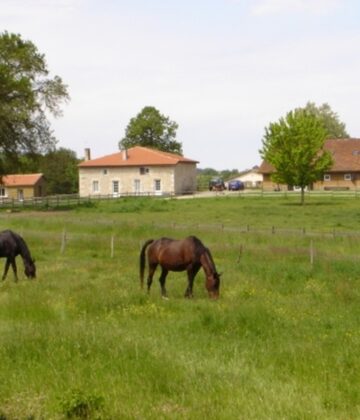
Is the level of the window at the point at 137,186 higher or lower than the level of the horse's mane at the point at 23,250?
higher

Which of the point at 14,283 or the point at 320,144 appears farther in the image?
the point at 320,144

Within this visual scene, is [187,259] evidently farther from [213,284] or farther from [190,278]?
[213,284]

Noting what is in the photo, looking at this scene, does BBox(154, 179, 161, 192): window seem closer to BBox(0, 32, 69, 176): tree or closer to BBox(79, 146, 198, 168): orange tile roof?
BBox(79, 146, 198, 168): orange tile roof

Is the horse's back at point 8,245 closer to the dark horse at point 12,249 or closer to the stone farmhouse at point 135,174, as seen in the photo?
the dark horse at point 12,249

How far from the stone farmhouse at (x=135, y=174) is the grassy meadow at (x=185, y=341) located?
5640 centimetres

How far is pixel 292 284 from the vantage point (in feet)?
60.6

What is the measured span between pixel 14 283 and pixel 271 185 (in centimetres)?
6690

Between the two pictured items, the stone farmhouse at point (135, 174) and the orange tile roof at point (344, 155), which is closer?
the orange tile roof at point (344, 155)

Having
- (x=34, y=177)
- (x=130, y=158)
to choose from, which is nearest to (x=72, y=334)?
(x=130, y=158)

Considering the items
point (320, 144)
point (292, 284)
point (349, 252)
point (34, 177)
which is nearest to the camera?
point (292, 284)

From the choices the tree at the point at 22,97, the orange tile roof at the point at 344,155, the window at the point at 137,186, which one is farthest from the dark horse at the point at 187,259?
the window at the point at 137,186

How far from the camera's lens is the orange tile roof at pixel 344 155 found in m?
77.8

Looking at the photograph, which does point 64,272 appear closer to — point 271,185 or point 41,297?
point 41,297

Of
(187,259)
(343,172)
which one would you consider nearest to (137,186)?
(343,172)
